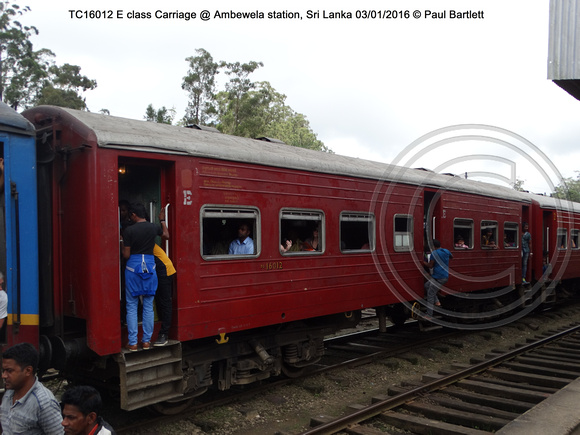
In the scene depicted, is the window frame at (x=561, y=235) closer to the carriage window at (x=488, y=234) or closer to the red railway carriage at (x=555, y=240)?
the red railway carriage at (x=555, y=240)

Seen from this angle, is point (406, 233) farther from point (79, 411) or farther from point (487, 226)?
point (79, 411)

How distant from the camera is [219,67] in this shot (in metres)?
34.9

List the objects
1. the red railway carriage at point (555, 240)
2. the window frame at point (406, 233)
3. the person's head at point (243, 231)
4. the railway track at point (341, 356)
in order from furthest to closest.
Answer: the red railway carriage at point (555, 240) < the window frame at point (406, 233) < the person's head at point (243, 231) < the railway track at point (341, 356)

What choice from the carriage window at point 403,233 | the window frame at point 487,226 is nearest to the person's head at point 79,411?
the carriage window at point 403,233

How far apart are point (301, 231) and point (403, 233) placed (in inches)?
105

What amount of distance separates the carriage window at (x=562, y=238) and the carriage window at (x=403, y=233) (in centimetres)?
808

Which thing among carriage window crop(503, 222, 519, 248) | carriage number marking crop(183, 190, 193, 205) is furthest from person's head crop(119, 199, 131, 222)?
carriage window crop(503, 222, 519, 248)

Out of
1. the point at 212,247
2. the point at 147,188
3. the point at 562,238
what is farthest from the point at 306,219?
the point at 562,238

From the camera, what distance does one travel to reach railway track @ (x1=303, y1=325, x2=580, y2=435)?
592 cm

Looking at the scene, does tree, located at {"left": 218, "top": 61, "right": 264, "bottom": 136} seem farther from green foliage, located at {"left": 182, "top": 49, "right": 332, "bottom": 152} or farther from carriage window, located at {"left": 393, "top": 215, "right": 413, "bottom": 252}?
carriage window, located at {"left": 393, "top": 215, "right": 413, "bottom": 252}

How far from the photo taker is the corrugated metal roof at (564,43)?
682 centimetres

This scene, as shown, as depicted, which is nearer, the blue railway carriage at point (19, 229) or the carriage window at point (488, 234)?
the blue railway carriage at point (19, 229)

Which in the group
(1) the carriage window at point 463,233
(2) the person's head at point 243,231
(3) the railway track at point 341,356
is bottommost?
(3) the railway track at point 341,356

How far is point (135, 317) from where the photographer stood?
5.43m
